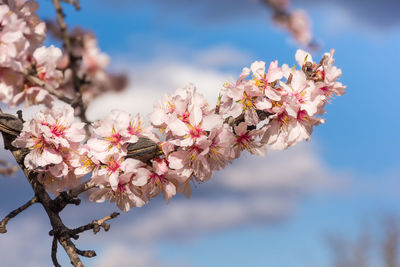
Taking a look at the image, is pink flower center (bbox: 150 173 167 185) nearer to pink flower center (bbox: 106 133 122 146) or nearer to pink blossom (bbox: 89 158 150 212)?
pink blossom (bbox: 89 158 150 212)

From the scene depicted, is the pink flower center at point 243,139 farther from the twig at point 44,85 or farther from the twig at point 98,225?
the twig at point 44,85

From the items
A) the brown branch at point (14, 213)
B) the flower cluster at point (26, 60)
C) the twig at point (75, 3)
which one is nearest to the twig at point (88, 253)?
the brown branch at point (14, 213)

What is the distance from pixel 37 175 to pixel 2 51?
530 mm

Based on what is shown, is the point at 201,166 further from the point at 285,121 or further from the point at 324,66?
the point at 324,66

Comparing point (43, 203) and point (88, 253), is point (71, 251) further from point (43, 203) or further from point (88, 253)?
point (43, 203)

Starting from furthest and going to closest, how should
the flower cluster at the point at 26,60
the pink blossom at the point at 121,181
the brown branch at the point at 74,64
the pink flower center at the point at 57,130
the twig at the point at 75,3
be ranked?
the twig at the point at 75,3 → the brown branch at the point at 74,64 → the pink flower center at the point at 57,130 → the pink blossom at the point at 121,181 → the flower cluster at the point at 26,60

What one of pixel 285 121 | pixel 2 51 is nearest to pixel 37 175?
pixel 2 51

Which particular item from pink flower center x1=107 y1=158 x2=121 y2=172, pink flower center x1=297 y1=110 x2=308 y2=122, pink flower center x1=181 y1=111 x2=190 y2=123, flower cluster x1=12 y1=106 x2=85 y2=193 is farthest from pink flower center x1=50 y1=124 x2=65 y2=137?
pink flower center x1=297 y1=110 x2=308 y2=122

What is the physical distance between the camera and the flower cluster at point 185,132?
57.0 inches

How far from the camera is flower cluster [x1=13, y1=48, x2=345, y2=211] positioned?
1.45 m

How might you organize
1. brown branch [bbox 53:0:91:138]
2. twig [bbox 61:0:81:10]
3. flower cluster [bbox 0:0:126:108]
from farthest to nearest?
1. twig [bbox 61:0:81:10]
2. brown branch [bbox 53:0:91:138]
3. flower cluster [bbox 0:0:126:108]

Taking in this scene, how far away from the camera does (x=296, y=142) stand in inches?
59.0

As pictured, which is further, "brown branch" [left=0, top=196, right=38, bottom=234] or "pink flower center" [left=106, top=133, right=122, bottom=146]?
"brown branch" [left=0, top=196, right=38, bottom=234]

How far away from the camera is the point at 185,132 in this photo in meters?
1.41
